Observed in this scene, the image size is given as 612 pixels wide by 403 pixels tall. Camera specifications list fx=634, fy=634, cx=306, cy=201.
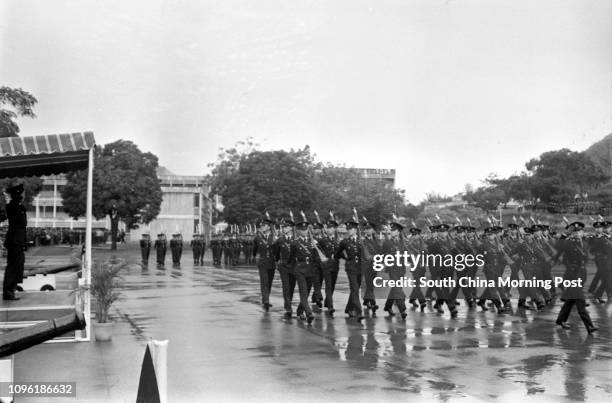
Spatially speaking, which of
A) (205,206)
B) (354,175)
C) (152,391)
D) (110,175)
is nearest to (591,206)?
(354,175)

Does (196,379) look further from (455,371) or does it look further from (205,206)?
(205,206)

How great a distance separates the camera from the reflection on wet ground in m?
6.23

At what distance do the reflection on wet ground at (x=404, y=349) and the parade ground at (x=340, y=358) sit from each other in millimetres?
17

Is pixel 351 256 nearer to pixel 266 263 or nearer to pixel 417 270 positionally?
pixel 417 270

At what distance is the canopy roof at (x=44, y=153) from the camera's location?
6525 millimetres

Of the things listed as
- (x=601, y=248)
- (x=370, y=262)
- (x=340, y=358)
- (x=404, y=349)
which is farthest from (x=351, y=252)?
(x=601, y=248)

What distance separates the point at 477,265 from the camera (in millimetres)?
13188

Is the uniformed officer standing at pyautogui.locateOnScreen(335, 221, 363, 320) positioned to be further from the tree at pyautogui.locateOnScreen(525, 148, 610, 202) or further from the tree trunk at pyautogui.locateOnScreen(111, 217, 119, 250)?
the tree trunk at pyautogui.locateOnScreen(111, 217, 119, 250)

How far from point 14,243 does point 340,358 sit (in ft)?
14.7

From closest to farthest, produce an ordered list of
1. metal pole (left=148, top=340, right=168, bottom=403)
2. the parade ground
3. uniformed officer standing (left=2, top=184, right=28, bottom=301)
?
1. metal pole (left=148, top=340, right=168, bottom=403)
2. the parade ground
3. uniformed officer standing (left=2, top=184, right=28, bottom=301)

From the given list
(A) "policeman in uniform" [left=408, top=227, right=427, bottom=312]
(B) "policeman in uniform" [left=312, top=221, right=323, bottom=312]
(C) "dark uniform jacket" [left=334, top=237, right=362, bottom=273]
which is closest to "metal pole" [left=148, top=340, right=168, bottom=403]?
(B) "policeman in uniform" [left=312, top=221, right=323, bottom=312]

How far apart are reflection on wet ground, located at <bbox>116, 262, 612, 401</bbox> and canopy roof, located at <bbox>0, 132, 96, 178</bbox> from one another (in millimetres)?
2714

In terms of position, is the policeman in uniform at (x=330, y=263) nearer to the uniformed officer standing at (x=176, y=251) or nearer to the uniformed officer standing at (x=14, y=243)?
the uniformed officer standing at (x=14, y=243)

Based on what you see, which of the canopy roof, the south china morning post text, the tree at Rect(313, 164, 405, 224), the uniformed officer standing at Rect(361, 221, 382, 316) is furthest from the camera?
the tree at Rect(313, 164, 405, 224)
